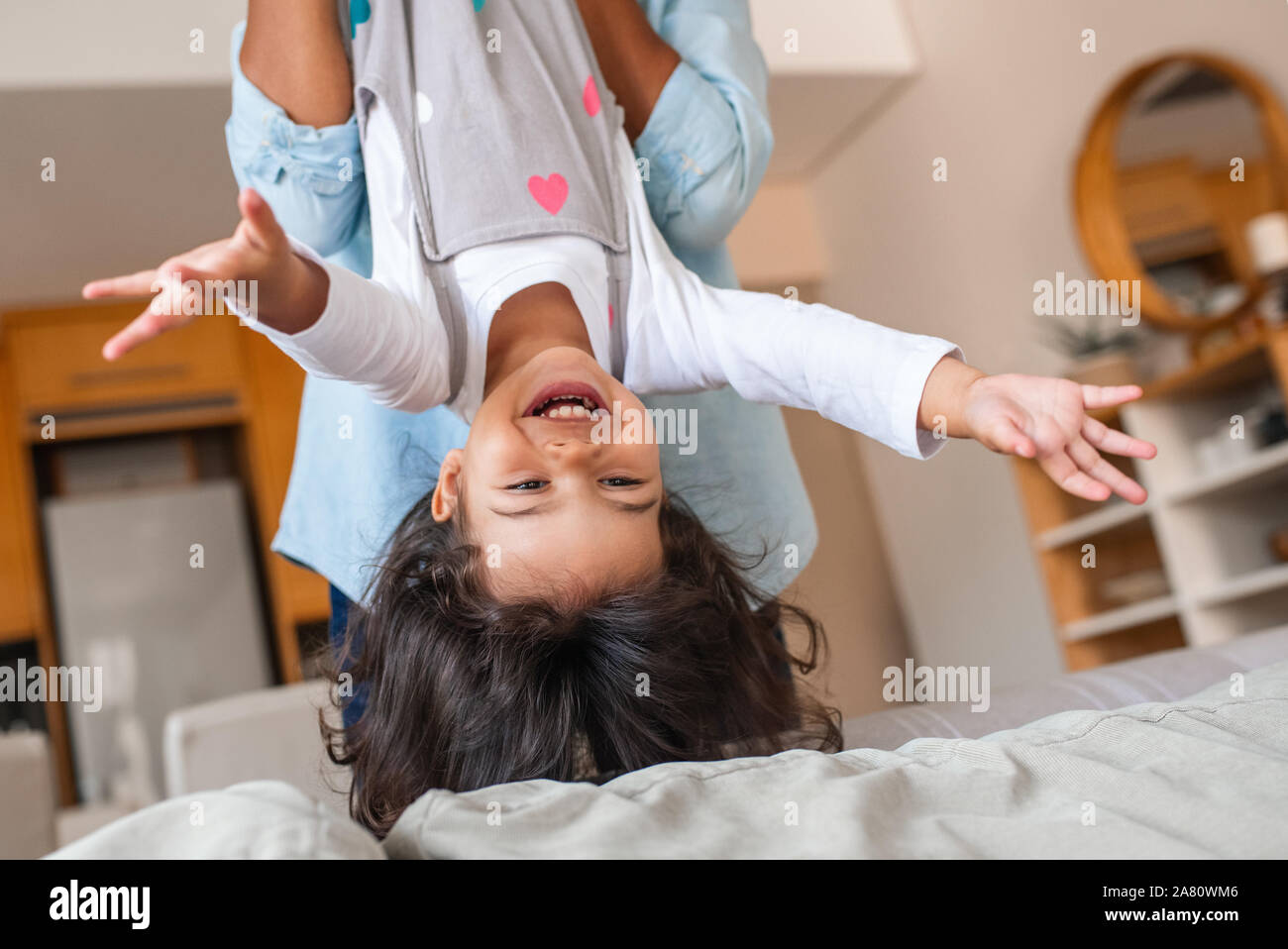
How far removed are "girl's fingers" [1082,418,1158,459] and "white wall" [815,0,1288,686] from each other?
6.12 ft

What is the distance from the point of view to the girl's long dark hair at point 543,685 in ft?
3.33

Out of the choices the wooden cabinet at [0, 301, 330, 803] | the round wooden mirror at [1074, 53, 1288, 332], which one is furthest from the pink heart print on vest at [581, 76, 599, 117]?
the wooden cabinet at [0, 301, 330, 803]

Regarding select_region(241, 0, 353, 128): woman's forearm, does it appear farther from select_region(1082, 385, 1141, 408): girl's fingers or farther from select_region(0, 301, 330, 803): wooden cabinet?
select_region(0, 301, 330, 803): wooden cabinet

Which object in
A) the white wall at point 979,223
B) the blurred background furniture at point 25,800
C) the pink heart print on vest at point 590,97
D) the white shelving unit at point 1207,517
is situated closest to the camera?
the pink heart print on vest at point 590,97

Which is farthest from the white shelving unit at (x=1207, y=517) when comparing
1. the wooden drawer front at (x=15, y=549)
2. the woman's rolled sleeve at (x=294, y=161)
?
the wooden drawer front at (x=15, y=549)

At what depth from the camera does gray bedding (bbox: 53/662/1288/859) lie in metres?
0.48

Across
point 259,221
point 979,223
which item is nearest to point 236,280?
point 259,221

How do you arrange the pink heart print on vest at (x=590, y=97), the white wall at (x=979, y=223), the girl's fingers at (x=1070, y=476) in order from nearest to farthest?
the girl's fingers at (x=1070, y=476) → the pink heart print on vest at (x=590, y=97) → the white wall at (x=979, y=223)

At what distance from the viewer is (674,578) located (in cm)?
116

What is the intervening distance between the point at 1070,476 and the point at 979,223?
2.46 m

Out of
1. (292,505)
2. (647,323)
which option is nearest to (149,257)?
(292,505)

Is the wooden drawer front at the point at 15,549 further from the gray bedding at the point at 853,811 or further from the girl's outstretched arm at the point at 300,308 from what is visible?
the gray bedding at the point at 853,811

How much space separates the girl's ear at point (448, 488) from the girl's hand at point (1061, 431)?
0.53 m
